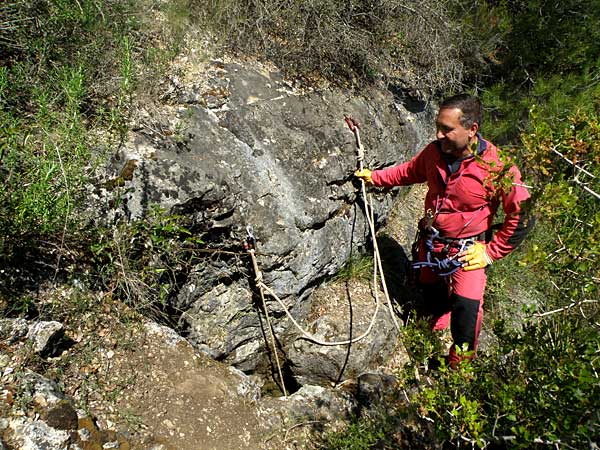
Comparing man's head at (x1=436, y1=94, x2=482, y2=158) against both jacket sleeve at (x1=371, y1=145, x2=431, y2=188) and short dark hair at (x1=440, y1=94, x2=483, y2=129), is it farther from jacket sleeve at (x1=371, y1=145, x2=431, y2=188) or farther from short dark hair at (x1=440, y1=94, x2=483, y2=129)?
jacket sleeve at (x1=371, y1=145, x2=431, y2=188)

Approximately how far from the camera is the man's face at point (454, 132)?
10.9ft

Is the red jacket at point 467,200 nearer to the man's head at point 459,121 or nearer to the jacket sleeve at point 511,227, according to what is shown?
the jacket sleeve at point 511,227

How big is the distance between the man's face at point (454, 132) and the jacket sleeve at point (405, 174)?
0.39 meters

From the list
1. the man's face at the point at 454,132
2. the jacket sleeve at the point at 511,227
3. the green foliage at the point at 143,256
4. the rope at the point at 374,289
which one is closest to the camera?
the green foliage at the point at 143,256

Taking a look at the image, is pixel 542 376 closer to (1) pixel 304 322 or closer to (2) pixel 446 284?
(2) pixel 446 284

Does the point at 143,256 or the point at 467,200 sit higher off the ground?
the point at 467,200

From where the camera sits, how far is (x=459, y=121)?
130 inches

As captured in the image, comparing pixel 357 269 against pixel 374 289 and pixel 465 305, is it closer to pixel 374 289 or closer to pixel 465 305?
pixel 374 289

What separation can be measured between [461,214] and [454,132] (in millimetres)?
685

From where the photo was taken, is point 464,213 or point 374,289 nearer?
point 464,213

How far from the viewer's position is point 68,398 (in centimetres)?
260

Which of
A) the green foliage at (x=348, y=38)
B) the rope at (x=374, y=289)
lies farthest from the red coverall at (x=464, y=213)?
the green foliage at (x=348, y=38)

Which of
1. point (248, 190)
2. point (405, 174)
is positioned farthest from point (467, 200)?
point (248, 190)

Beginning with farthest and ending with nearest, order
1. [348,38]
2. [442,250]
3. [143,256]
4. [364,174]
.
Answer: [348,38] < [364,174] < [442,250] < [143,256]
